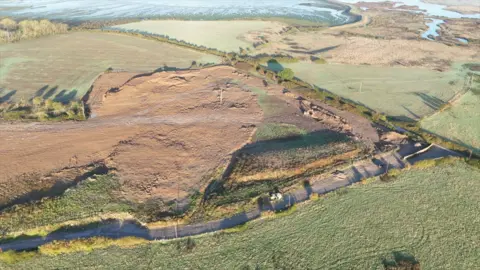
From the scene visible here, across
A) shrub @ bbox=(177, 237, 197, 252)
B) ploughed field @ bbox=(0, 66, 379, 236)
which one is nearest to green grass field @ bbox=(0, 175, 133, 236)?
ploughed field @ bbox=(0, 66, 379, 236)

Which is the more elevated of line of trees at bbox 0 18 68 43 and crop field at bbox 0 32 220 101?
line of trees at bbox 0 18 68 43

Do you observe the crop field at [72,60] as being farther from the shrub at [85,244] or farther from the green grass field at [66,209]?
the shrub at [85,244]

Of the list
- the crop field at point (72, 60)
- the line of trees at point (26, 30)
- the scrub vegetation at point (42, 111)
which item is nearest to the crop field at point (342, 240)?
the scrub vegetation at point (42, 111)

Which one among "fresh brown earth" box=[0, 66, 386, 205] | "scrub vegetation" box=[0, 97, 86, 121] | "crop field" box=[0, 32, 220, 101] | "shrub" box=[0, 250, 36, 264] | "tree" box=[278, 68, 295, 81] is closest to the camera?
"shrub" box=[0, 250, 36, 264]

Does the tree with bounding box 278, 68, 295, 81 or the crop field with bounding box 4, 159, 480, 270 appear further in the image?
the tree with bounding box 278, 68, 295, 81

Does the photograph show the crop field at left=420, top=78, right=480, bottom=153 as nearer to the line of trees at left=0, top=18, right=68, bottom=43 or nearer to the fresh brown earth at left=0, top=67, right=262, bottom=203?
the fresh brown earth at left=0, top=67, right=262, bottom=203

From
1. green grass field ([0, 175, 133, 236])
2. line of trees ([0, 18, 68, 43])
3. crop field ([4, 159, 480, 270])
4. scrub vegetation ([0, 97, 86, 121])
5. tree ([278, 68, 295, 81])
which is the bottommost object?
crop field ([4, 159, 480, 270])
